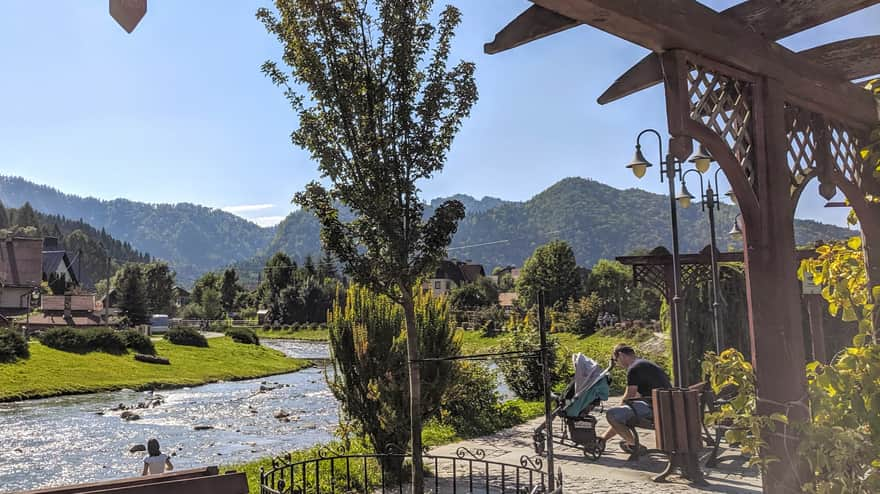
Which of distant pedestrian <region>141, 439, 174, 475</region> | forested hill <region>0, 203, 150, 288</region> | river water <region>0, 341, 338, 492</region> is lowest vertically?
river water <region>0, 341, 338, 492</region>

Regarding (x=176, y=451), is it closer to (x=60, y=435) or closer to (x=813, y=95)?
(x=60, y=435)

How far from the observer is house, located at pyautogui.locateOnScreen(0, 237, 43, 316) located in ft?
142

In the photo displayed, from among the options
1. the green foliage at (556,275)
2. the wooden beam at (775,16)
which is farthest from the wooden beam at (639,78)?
the green foliage at (556,275)

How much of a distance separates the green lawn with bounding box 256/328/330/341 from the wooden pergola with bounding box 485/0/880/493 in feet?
196

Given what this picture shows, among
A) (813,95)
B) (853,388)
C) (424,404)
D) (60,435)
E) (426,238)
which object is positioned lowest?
(60,435)

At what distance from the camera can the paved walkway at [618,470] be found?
22.8 ft

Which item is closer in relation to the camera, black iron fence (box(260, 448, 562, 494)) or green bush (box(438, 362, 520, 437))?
black iron fence (box(260, 448, 562, 494))

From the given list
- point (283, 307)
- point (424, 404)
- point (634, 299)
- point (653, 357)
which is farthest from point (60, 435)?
point (283, 307)

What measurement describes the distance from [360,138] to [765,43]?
3.25 meters

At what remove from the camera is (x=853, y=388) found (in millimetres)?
2721

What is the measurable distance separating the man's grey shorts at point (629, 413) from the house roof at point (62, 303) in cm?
5091

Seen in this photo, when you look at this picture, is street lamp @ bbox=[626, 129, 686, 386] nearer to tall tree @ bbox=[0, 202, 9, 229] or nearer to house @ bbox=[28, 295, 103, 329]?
house @ bbox=[28, 295, 103, 329]

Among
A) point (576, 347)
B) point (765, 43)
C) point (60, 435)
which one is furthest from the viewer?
point (576, 347)

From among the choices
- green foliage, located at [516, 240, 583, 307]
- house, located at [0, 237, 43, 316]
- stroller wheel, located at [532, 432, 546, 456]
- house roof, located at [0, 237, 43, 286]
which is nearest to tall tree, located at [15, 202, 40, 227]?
house roof, located at [0, 237, 43, 286]
